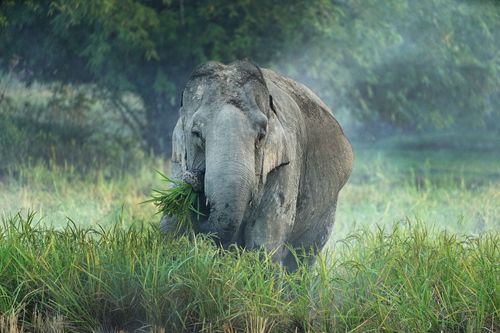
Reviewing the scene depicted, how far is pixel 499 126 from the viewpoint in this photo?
18.3 m

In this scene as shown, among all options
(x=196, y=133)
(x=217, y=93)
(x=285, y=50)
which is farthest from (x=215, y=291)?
(x=285, y=50)

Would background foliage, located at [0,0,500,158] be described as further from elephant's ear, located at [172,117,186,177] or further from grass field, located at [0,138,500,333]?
grass field, located at [0,138,500,333]

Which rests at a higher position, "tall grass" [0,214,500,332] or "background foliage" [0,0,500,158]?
"background foliage" [0,0,500,158]

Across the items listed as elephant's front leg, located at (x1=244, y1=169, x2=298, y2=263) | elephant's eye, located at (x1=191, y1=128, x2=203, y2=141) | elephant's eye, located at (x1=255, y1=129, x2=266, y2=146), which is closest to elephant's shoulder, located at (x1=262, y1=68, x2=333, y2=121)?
elephant's front leg, located at (x1=244, y1=169, x2=298, y2=263)

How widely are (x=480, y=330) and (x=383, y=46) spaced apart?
412 inches

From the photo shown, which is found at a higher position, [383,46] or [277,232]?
[383,46]

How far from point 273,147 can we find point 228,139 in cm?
52

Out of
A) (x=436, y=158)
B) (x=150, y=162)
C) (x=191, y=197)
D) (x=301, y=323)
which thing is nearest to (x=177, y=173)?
(x=191, y=197)

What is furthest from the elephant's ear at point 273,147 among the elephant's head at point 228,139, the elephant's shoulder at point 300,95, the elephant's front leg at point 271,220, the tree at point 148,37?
the tree at point 148,37

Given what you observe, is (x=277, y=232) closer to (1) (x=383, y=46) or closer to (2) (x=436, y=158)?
(1) (x=383, y=46)

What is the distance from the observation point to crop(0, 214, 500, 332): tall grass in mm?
6148

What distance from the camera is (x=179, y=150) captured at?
6.97 meters

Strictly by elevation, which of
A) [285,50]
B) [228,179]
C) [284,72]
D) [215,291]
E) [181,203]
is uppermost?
[285,50]

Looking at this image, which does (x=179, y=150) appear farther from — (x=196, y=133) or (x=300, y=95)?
(x=300, y=95)
